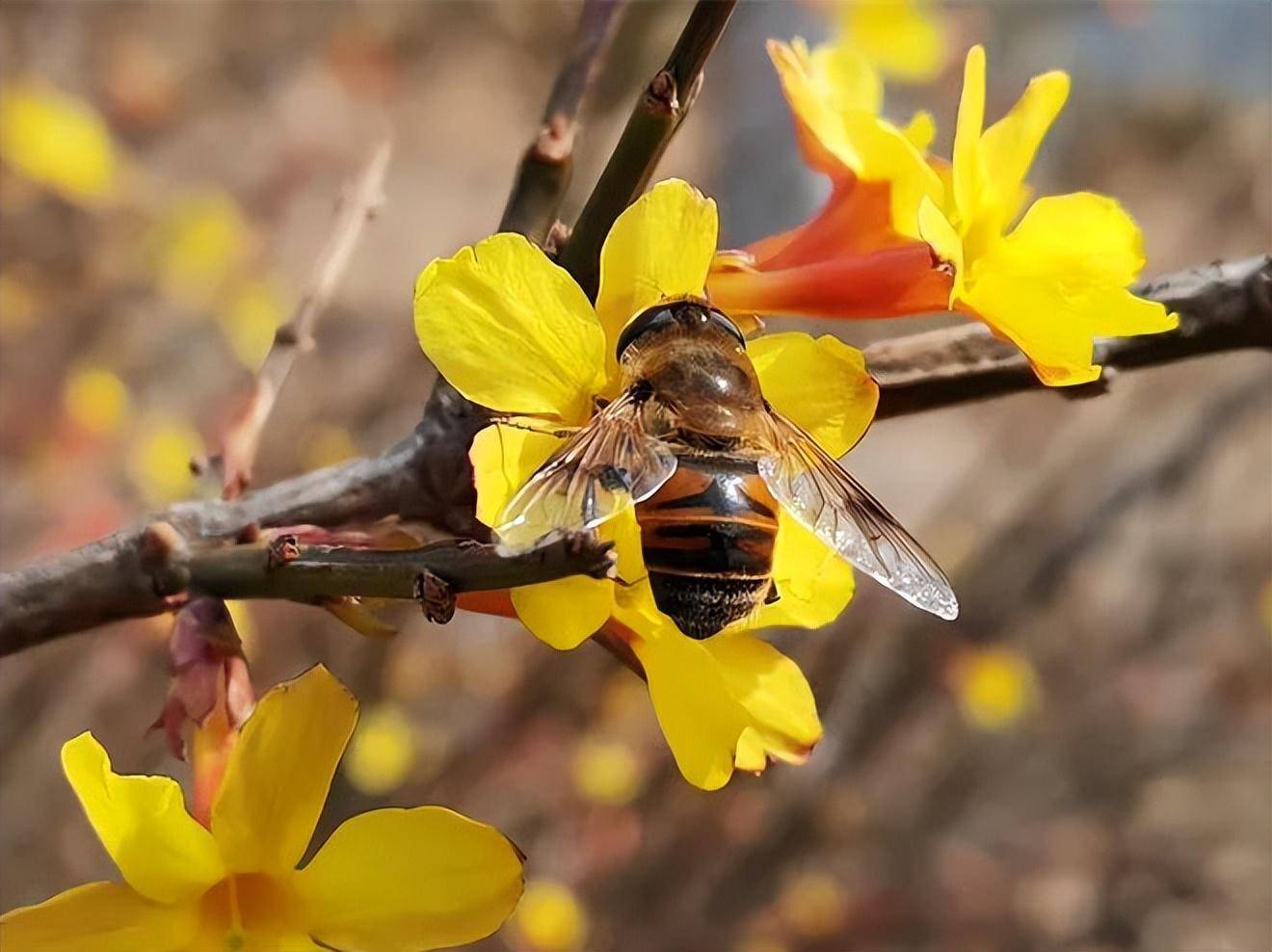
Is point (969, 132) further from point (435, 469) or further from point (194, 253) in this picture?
point (194, 253)

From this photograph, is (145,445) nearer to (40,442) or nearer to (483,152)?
(40,442)

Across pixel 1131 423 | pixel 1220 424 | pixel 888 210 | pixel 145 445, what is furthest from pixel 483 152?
pixel 888 210

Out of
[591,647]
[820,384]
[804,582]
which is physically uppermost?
[820,384]

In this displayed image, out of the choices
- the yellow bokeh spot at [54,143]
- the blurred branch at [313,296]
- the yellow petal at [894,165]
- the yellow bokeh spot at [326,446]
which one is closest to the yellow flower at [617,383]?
the yellow petal at [894,165]

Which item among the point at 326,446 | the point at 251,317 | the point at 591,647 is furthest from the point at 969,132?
the point at 251,317

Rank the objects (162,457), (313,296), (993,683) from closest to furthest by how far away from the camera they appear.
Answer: (313,296), (162,457), (993,683)

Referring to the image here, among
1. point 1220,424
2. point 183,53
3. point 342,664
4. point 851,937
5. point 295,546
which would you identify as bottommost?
point 851,937

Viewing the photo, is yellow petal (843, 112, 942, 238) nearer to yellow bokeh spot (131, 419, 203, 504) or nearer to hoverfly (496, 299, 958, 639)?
hoverfly (496, 299, 958, 639)

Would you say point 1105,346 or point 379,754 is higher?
point 1105,346
